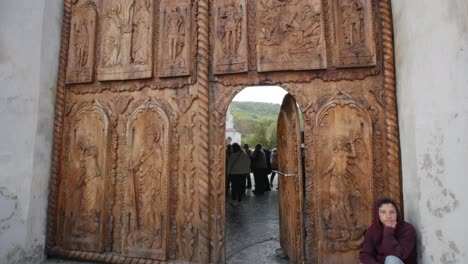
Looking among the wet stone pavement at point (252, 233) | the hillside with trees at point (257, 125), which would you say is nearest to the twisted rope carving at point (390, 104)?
the wet stone pavement at point (252, 233)

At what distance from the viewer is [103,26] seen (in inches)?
152

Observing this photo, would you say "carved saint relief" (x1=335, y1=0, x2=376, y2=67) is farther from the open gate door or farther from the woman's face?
the woman's face

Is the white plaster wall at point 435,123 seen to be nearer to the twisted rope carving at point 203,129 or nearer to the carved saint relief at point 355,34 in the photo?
the carved saint relief at point 355,34

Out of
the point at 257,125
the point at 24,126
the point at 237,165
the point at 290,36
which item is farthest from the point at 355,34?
the point at 257,125

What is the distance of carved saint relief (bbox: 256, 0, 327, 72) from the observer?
323cm

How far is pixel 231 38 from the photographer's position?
3.44 metres

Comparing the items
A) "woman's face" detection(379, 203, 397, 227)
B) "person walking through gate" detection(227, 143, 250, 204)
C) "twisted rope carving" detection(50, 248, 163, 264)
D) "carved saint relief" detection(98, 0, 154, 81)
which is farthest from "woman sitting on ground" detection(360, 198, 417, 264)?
"person walking through gate" detection(227, 143, 250, 204)

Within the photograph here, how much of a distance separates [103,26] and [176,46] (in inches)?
48.3

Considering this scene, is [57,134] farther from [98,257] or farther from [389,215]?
[389,215]

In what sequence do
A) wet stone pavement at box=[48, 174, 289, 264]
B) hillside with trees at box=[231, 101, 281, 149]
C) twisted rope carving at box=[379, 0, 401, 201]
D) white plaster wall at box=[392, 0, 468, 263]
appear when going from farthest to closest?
hillside with trees at box=[231, 101, 281, 149], wet stone pavement at box=[48, 174, 289, 264], twisted rope carving at box=[379, 0, 401, 201], white plaster wall at box=[392, 0, 468, 263]

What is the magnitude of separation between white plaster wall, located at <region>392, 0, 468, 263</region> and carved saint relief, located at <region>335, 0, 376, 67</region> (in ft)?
1.08

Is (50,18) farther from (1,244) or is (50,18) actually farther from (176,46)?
(1,244)

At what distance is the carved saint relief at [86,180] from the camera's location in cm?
359

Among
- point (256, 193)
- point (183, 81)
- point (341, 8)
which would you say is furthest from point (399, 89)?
point (256, 193)
